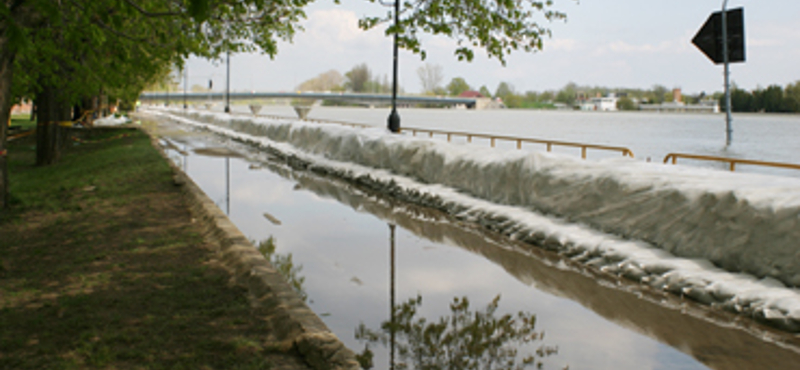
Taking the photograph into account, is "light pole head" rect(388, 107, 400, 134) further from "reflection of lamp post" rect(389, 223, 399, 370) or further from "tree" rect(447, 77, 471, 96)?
"tree" rect(447, 77, 471, 96)

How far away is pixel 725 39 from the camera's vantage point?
22.7 meters

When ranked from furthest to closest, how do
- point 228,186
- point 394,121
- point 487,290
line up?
point 394,121 → point 228,186 → point 487,290

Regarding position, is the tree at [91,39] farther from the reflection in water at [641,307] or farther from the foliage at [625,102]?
the foliage at [625,102]

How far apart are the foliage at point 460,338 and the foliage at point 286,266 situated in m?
1.27

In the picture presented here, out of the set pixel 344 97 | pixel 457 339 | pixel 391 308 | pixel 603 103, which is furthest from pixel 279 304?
pixel 603 103

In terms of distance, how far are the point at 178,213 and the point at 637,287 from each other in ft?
22.8

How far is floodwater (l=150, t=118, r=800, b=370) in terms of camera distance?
5285 mm

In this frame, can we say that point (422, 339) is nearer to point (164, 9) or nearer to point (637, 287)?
point (637, 287)

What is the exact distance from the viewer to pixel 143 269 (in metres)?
7.07

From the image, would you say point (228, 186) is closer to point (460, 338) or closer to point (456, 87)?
point (460, 338)

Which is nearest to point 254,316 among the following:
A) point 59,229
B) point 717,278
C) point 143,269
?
point 143,269

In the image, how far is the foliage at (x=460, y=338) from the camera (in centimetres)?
500

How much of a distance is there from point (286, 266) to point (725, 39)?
2015cm

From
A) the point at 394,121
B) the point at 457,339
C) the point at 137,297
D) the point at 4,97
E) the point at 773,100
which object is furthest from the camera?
the point at 773,100
